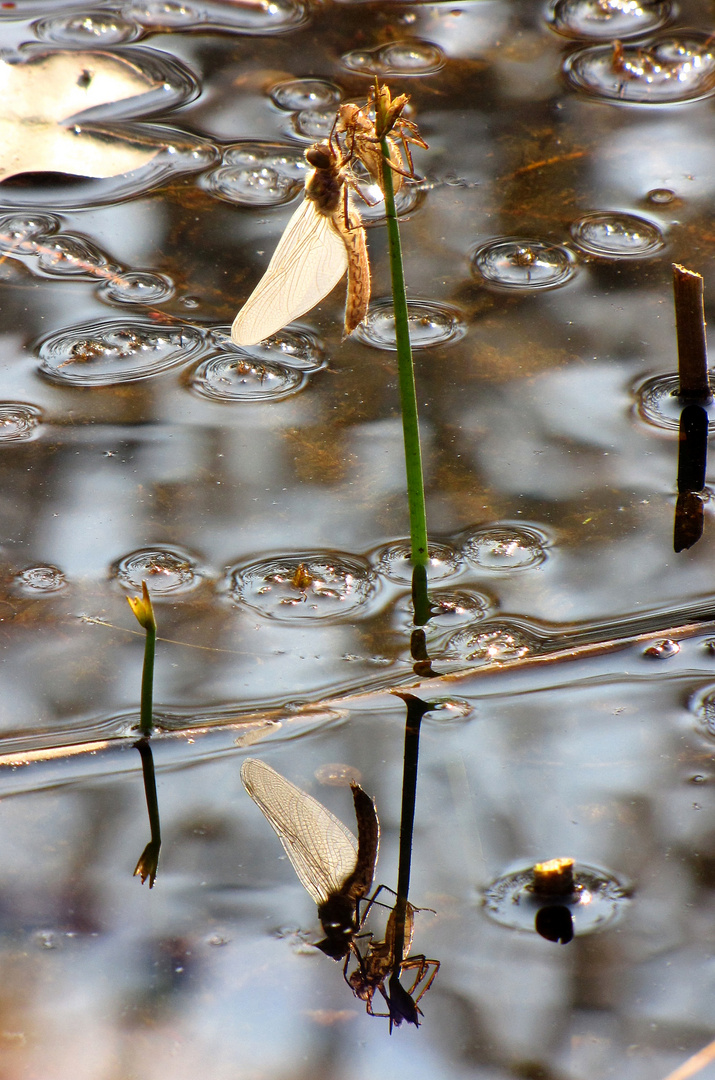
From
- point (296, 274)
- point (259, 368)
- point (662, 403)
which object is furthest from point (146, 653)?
point (662, 403)

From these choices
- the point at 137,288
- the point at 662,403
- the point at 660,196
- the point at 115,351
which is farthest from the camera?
the point at 660,196

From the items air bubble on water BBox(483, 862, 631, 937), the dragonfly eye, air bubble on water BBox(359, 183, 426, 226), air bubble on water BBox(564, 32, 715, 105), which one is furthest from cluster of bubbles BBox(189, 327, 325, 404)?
air bubble on water BBox(564, 32, 715, 105)

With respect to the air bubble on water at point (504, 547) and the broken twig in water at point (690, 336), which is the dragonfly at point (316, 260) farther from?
the broken twig in water at point (690, 336)

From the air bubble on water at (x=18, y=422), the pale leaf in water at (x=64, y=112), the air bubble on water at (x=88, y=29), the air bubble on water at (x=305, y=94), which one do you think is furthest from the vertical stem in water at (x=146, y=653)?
the air bubble on water at (x=88, y=29)

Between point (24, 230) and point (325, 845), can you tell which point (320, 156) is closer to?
point (325, 845)

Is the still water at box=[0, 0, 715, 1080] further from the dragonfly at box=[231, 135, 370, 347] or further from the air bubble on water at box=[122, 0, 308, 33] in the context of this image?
the dragonfly at box=[231, 135, 370, 347]

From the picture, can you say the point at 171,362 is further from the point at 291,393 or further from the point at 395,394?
the point at 395,394
